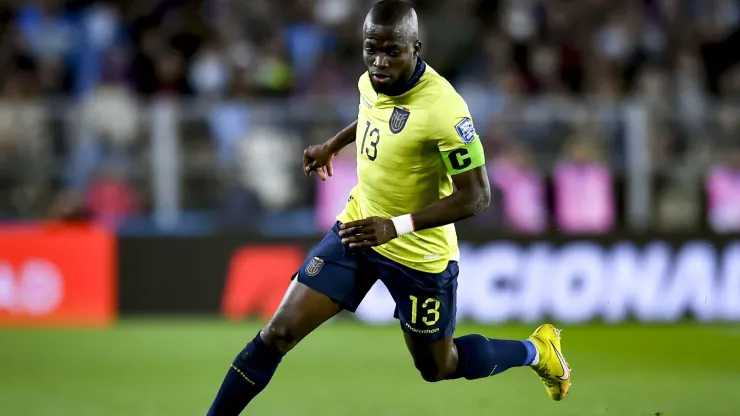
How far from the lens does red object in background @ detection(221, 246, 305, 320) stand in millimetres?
14242

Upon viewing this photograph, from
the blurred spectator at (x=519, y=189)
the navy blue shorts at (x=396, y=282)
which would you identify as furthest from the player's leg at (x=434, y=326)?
the blurred spectator at (x=519, y=189)

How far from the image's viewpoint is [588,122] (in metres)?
14.2

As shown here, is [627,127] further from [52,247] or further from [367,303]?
[52,247]

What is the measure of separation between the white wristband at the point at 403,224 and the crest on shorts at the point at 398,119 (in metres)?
0.53

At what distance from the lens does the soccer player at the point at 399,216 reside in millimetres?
6203

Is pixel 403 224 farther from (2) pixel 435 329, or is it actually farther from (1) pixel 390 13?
(1) pixel 390 13

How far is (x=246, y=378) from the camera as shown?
6.48m

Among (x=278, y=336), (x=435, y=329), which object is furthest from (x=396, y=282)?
(x=278, y=336)

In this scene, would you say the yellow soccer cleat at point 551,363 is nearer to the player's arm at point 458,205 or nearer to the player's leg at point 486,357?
the player's leg at point 486,357

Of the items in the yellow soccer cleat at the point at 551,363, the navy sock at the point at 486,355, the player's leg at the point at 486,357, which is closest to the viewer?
the player's leg at the point at 486,357

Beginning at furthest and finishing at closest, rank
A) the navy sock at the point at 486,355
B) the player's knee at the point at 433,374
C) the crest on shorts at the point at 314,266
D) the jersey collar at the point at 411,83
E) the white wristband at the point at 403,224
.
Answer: the navy sock at the point at 486,355 < the player's knee at the point at 433,374 < the crest on shorts at the point at 314,266 < the jersey collar at the point at 411,83 < the white wristband at the point at 403,224

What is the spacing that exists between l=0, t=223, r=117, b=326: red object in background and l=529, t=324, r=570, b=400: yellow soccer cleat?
767cm

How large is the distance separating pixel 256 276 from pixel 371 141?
7.95 m

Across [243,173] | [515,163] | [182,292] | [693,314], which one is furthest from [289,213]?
[693,314]
